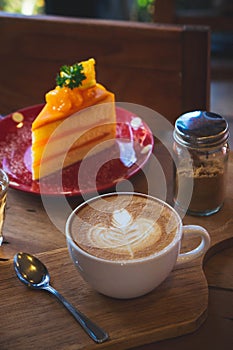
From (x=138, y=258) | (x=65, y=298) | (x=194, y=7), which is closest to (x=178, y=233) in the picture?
(x=138, y=258)

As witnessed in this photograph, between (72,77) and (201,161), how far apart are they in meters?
0.37

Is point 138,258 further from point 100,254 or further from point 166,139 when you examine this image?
point 166,139

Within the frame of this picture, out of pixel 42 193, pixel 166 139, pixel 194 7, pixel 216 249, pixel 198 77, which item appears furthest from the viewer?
pixel 194 7

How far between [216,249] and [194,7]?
1.95 metres

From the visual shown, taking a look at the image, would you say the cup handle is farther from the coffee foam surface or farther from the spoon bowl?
the spoon bowl

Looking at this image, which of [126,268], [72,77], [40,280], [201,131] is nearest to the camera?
[126,268]

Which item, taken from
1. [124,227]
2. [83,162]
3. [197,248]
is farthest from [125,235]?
[83,162]

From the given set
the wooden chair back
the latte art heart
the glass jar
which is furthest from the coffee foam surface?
the wooden chair back

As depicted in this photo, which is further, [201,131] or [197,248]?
[201,131]

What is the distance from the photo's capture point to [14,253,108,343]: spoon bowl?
0.86m

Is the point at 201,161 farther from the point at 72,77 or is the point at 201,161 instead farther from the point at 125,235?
the point at 72,77

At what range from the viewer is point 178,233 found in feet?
2.96

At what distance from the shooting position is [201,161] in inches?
42.4

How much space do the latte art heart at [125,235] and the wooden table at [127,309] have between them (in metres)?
0.09
